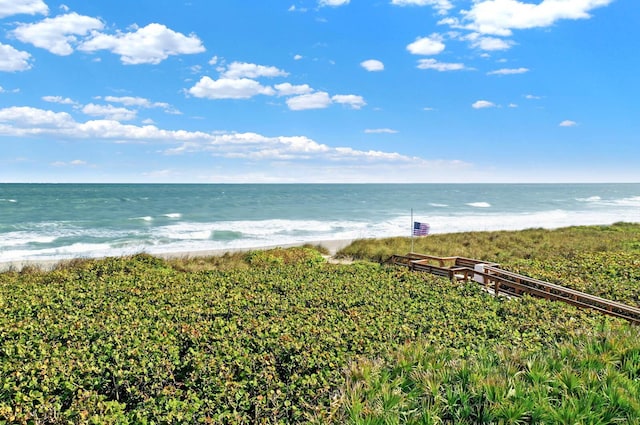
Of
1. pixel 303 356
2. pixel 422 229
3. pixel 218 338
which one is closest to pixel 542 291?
pixel 422 229

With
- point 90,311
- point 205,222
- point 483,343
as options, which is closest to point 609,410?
point 483,343

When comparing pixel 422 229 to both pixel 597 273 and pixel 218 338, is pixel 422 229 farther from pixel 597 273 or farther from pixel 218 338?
pixel 218 338

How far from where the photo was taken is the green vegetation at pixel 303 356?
202 inches

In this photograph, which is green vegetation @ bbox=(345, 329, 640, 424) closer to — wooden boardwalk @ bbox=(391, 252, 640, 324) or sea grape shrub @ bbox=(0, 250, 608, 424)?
sea grape shrub @ bbox=(0, 250, 608, 424)

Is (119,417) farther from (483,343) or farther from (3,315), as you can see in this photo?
(483,343)

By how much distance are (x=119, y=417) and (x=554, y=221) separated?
59104 millimetres

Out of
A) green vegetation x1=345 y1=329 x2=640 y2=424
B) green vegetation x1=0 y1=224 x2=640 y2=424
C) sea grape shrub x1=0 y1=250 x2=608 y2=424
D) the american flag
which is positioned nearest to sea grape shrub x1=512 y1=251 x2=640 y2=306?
green vegetation x1=0 y1=224 x2=640 y2=424

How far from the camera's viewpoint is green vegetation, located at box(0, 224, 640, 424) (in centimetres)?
514

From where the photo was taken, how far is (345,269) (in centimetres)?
1516

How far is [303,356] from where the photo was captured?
21.5 feet

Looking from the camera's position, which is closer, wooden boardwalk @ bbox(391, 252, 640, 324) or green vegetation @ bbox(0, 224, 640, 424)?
green vegetation @ bbox(0, 224, 640, 424)

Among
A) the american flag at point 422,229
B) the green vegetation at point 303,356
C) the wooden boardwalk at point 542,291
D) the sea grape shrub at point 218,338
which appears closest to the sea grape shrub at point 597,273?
the green vegetation at point 303,356

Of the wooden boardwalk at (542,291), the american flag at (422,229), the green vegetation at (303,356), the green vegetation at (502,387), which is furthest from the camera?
the american flag at (422,229)

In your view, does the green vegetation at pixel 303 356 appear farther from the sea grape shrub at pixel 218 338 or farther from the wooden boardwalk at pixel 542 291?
the wooden boardwalk at pixel 542 291
